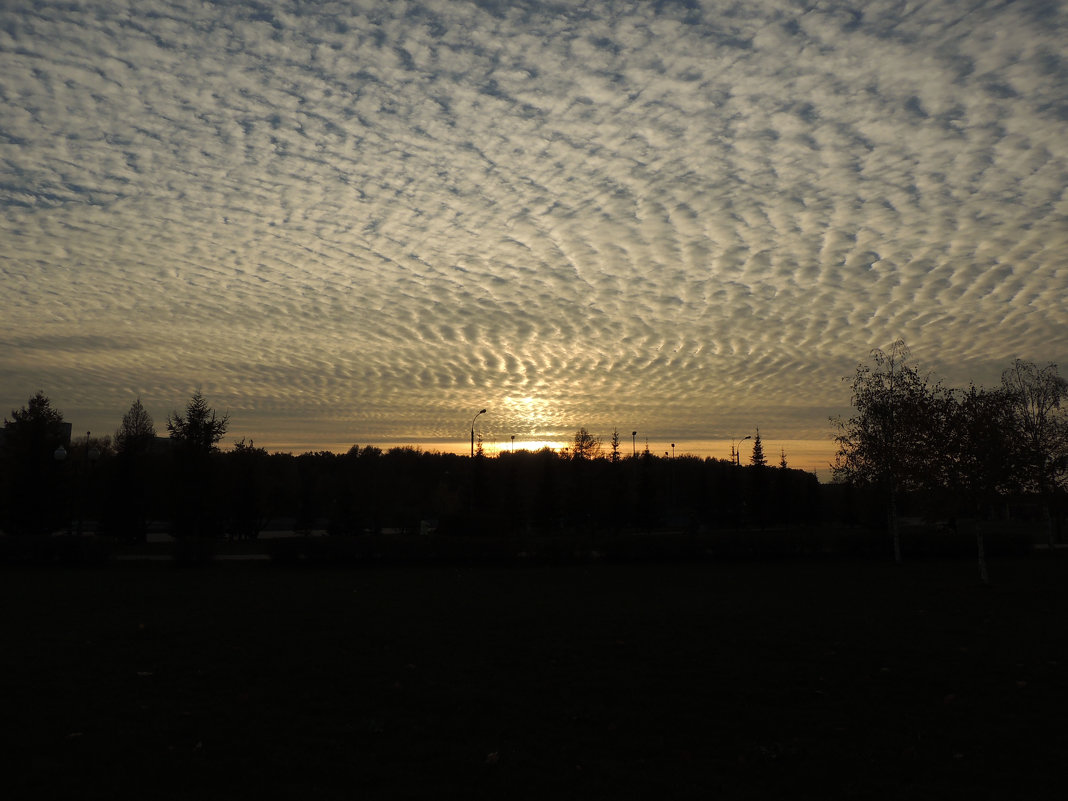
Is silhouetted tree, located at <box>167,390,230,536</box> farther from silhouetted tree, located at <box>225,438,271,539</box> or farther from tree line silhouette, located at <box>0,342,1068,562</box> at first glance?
silhouetted tree, located at <box>225,438,271,539</box>

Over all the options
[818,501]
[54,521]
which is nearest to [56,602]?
[54,521]

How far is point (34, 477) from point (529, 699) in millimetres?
38028

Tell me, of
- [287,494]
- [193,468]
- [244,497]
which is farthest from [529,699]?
[287,494]

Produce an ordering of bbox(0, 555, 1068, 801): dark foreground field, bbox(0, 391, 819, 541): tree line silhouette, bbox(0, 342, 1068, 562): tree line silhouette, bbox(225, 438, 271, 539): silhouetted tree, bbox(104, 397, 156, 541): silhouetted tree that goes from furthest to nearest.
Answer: bbox(225, 438, 271, 539): silhouetted tree → bbox(104, 397, 156, 541): silhouetted tree → bbox(0, 391, 819, 541): tree line silhouette → bbox(0, 342, 1068, 562): tree line silhouette → bbox(0, 555, 1068, 801): dark foreground field

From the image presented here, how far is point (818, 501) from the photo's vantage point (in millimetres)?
82375

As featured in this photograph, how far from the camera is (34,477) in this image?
126ft

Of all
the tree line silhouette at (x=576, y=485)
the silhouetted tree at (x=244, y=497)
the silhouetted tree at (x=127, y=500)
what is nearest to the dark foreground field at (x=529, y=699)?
the tree line silhouette at (x=576, y=485)

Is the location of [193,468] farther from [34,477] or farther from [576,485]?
[576,485]

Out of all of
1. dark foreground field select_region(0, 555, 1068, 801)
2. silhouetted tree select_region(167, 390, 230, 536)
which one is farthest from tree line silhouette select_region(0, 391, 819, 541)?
dark foreground field select_region(0, 555, 1068, 801)

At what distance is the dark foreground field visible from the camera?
6.49m

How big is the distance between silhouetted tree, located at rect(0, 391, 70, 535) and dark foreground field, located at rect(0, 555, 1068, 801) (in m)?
23.3

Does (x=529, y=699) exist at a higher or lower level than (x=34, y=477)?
lower

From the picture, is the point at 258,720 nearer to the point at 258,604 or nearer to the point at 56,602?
the point at 258,604

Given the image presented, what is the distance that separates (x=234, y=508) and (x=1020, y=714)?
2065 inches
